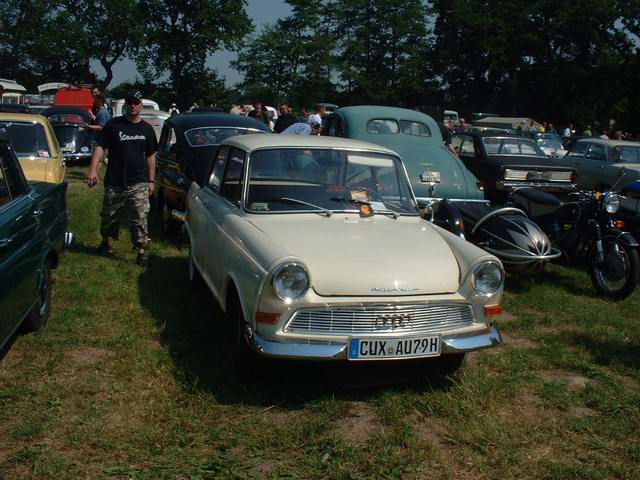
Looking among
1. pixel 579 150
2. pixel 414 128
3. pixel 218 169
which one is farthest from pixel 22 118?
pixel 579 150

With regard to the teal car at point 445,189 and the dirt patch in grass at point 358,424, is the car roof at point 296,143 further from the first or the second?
the dirt patch in grass at point 358,424

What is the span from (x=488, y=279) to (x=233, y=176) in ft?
7.55

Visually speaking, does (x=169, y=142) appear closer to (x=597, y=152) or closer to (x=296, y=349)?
(x=296, y=349)

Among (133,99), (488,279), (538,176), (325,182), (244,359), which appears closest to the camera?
(244,359)

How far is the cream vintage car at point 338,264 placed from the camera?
4.39 metres

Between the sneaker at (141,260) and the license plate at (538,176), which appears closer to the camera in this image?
the sneaker at (141,260)

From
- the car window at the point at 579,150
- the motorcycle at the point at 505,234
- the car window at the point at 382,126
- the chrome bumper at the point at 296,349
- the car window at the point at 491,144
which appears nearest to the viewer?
the chrome bumper at the point at 296,349

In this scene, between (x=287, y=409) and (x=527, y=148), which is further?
(x=527, y=148)

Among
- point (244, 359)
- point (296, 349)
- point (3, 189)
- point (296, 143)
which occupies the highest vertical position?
point (296, 143)

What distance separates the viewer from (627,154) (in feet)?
50.6

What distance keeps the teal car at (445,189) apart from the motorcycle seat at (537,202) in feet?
1.57

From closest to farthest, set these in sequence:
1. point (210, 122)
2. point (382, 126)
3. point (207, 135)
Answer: point (207, 135)
point (210, 122)
point (382, 126)

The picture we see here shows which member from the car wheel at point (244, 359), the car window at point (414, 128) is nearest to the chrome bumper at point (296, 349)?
the car wheel at point (244, 359)

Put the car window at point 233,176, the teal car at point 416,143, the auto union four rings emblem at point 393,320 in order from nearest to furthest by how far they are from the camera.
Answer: the auto union four rings emblem at point 393,320 < the car window at point 233,176 < the teal car at point 416,143
